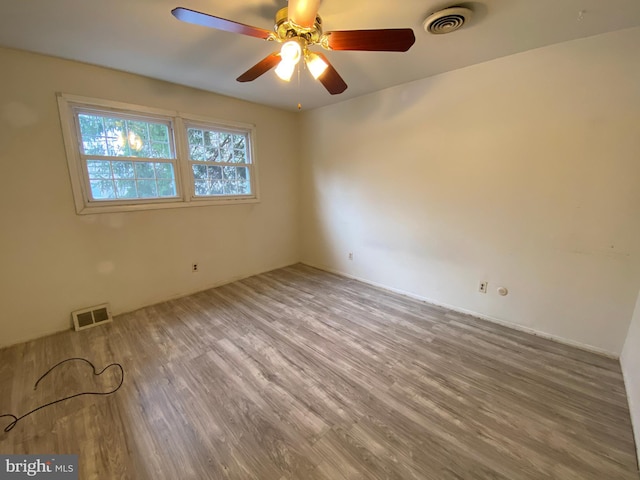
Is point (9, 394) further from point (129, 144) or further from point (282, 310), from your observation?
point (129, 144)

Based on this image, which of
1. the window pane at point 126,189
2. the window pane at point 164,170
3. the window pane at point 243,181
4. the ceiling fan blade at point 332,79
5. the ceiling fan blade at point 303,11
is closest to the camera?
the ceiling fan blade at point 303,11

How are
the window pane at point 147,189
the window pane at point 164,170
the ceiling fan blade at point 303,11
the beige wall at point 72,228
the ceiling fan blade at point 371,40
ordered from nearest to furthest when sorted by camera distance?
the ceiling fan blade at point 303,11 → the ceiling fan blade at point 371,40 → the beige wall at point 72,228 → the window pane at point 147,189 → the window pane at point 164,170

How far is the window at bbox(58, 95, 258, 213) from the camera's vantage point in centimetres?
246

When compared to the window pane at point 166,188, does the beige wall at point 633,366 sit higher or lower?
lower

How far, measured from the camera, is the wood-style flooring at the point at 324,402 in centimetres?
132

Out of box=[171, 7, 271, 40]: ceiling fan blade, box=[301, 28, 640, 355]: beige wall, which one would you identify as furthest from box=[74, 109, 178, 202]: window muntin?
box=[301, 28, 640, 355]: beige wall

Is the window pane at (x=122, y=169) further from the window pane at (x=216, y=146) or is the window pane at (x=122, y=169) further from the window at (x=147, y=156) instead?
the window pane at (x=216, y=146)

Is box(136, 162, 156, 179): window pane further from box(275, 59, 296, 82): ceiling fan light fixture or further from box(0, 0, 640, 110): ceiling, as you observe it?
box(275, 59, 296, 82): ceiling fan light fixture

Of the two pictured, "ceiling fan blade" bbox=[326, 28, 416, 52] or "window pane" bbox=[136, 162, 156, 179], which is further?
"window pane" bbox=[136, 162, 156, 179]

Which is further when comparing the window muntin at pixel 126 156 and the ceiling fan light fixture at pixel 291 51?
the window muntin at pixel 126 156

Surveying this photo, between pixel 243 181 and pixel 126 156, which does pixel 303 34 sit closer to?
pixel 126 156

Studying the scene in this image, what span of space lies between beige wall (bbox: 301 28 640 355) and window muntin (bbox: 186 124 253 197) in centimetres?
147

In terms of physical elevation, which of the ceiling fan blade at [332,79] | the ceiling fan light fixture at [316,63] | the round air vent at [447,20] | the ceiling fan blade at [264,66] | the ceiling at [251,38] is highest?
the ceiling at [251,38]

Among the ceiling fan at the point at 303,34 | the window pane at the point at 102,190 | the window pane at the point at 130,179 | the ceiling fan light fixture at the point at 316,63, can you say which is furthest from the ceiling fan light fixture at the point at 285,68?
the window pane at the point at 102,190
